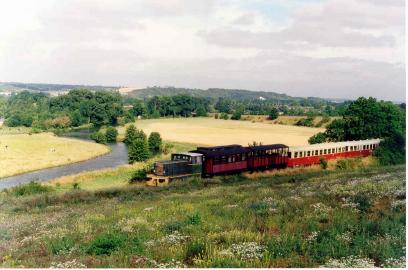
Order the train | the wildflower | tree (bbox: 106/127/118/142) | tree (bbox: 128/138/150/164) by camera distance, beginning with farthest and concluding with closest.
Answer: tree (bbox: 106/127/118/142)
tree (bbox: 128/138/150/164)
the train
the wildflower

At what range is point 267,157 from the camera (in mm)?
45750

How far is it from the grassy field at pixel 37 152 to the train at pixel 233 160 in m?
29.9

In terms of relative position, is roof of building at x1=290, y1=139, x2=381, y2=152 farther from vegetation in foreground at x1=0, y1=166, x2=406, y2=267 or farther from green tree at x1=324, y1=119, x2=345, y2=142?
vegetation in foreground at x1=0, y1=166, x2=406, y2=267

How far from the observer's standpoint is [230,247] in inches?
451

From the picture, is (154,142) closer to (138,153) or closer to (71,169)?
(138,153)

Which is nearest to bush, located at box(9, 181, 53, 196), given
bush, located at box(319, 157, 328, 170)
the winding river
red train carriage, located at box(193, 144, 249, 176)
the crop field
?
the winding river

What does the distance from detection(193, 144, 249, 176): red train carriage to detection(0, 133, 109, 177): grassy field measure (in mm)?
32185

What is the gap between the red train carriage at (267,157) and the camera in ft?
145

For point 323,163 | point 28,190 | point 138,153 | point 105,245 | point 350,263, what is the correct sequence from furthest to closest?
1. point 138,153
2. point 323,163
3. point 28,190
4. point 105,245
5. point 350,263

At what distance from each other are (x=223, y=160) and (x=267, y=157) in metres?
6.57

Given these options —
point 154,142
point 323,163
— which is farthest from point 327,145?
point 154,142

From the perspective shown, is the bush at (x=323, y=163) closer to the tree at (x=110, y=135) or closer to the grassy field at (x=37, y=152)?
the grassy field at (x=37, y=152)

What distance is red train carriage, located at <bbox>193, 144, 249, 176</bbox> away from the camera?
134 feet

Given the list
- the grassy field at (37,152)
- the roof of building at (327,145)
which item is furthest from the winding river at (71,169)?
the roof of building at (327,145)
